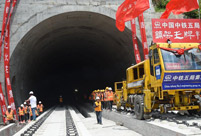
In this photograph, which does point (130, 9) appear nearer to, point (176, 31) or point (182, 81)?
point (176, 31)

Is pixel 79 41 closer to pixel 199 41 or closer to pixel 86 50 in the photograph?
pixel 86 50

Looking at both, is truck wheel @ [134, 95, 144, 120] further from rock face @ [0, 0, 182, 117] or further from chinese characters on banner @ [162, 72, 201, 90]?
rock face @ [0, 0, 182, 117]

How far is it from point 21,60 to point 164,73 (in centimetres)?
1338

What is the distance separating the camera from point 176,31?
866 centimetres

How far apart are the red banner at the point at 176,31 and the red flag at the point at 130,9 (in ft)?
13.3

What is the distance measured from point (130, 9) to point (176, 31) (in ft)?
17.3

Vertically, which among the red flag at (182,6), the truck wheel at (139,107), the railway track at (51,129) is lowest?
the railway track at (51,129)

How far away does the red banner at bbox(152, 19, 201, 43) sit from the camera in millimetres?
8477

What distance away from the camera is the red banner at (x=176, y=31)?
8.48 metres

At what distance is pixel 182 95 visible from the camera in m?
8.20

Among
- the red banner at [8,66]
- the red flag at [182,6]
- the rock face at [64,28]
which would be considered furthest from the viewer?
the rock face at [64,28]

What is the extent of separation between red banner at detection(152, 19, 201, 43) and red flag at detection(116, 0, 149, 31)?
4.04 m

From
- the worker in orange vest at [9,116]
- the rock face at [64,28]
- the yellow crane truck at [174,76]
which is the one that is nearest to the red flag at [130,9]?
the rock face at [64,28]

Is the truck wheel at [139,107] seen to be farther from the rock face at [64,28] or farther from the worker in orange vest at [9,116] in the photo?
the worker in orange vest at [9,116]
